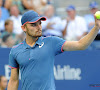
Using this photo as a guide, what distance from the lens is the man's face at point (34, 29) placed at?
10.9 feet

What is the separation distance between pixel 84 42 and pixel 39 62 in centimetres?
60

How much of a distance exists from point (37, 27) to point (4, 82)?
278 cm

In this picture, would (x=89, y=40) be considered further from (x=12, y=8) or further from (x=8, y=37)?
(x=12, y=8)

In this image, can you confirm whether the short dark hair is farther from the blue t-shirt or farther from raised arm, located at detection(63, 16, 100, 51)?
raised arm, located at detection(63, 16, 100, 51)

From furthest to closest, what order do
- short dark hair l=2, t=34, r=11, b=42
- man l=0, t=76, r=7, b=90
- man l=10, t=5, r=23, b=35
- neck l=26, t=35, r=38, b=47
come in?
1. man l=10, t=5, r=23, b=35
2. short dark hair l=2, t=34, r=11, b=42
3. man l=0, t=76, r=7, b=90
4. neck l=26, t=35, r=38, b=47

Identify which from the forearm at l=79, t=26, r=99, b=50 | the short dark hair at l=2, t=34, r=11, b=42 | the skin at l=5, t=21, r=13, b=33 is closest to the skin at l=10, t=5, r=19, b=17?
the skin at l=5, t=21, r=13, b=33

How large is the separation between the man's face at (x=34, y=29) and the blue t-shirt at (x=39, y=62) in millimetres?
122

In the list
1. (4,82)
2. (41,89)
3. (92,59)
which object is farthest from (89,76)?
(41,89)

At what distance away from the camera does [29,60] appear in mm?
3357

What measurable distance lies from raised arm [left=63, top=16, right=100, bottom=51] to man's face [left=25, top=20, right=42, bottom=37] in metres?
0.34

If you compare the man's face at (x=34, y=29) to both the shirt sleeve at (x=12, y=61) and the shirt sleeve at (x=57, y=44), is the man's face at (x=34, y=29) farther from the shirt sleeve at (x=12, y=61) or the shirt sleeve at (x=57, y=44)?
the shirt sleeve at (x=12, y=61)

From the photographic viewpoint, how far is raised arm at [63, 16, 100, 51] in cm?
295

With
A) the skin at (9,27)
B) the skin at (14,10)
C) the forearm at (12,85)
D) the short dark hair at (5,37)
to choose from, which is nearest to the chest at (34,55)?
the forearm at (12,85)

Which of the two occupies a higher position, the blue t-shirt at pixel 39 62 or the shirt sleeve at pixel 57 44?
the shirt sleeve at pixel 57 44
